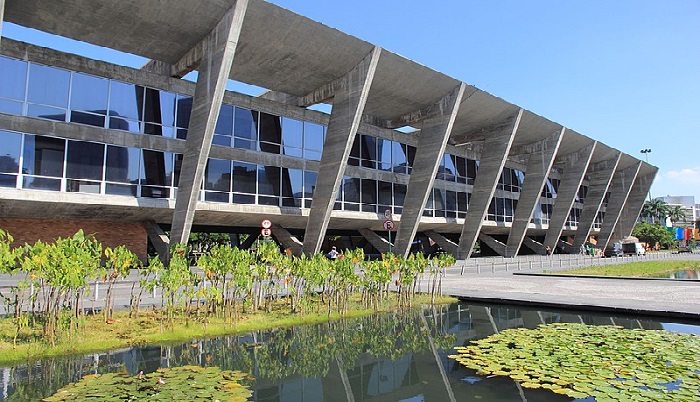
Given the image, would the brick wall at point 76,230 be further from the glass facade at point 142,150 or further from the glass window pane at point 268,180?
the glass window pane at point 268,180

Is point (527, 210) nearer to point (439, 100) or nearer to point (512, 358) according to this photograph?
point (439, 100)

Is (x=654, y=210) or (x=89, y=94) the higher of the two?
(x=654, y=210)

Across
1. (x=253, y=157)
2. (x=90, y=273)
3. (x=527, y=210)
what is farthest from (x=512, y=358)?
(x=527, y=210)

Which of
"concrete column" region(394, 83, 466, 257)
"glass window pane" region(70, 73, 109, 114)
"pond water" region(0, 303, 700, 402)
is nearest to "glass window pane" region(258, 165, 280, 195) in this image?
"glass window pane" region(70, 73, 109, 114)

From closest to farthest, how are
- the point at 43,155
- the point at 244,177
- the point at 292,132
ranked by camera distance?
A: the point at 43,155, the point at 244,177, the point at 292,132

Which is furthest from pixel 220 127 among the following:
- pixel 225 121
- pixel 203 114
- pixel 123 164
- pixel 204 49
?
pixel 123 164

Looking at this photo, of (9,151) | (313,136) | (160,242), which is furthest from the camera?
(313,136)

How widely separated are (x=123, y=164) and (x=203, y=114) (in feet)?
17.7

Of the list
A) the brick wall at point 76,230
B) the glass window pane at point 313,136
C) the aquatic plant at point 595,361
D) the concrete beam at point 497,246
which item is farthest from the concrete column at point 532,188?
the aquatic plant at point 595,361

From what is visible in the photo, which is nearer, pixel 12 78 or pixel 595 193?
pixel 12 78

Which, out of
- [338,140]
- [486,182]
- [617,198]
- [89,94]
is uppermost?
[89,94]

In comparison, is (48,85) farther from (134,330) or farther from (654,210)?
(654,210)

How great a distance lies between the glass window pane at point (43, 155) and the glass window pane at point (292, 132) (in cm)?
1297

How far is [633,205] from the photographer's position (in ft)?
223
